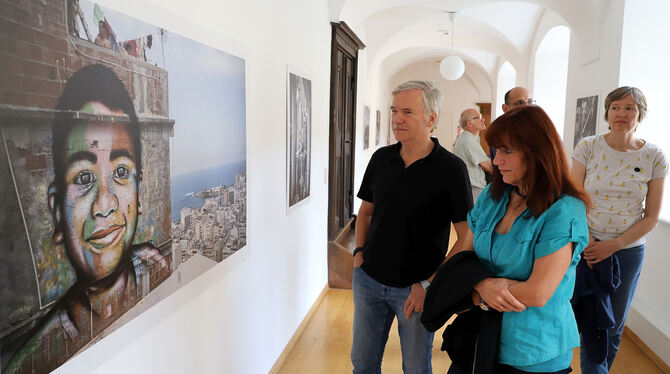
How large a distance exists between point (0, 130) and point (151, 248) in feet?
2.30

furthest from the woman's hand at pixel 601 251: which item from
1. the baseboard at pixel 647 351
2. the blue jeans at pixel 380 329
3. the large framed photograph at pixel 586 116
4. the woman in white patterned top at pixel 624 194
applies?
the large framed photograph at pixel 586 116

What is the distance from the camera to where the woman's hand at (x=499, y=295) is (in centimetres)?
145

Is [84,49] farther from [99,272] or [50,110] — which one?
[99,272]

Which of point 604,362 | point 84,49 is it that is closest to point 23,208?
point 84,49

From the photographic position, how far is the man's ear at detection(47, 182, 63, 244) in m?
1.11

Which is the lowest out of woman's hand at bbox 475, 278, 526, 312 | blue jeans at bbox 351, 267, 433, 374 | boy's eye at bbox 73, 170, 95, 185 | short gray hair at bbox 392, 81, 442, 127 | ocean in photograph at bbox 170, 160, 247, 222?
blue jeans at bbox 351, 267, 433, 374

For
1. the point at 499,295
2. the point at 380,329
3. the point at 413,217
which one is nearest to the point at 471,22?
the point at 413,217

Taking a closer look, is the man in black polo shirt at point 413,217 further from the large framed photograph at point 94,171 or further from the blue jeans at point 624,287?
the blue jeans at point 624,287

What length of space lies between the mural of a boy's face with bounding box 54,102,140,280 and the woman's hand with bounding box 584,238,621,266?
7.57 ft

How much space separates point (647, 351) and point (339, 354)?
2.44 meters

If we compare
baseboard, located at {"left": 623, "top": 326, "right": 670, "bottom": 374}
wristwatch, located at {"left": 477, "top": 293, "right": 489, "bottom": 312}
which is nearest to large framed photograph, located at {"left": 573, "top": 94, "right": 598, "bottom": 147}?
baseboard, located at {"left": 623, "top": 326, "right": 670, "bottom": 374}

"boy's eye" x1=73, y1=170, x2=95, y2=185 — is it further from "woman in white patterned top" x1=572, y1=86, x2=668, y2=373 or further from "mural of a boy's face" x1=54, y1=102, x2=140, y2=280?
"woman in white patterned top" x1=572, y1=86, x2=668, y2=373

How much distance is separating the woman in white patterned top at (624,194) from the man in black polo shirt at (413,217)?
1044 mm

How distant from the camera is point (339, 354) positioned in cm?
361
